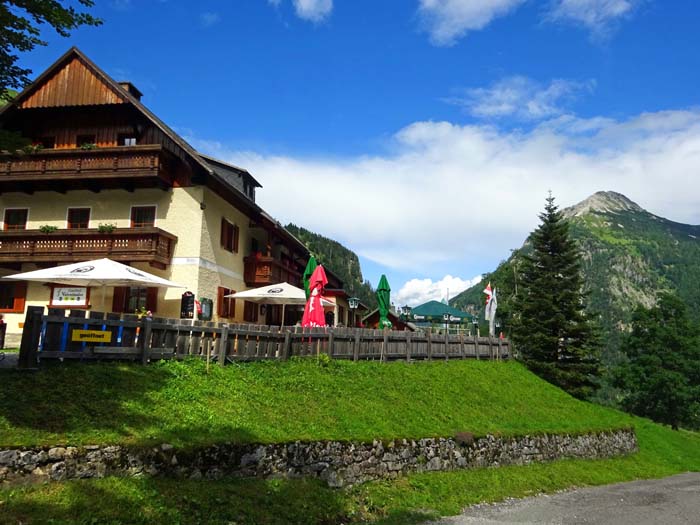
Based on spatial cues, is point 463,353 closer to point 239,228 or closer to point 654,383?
point 239,228

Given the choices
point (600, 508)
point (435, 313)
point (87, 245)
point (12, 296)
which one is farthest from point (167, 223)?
point (435, 313)

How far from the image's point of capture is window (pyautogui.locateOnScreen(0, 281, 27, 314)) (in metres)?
23.1

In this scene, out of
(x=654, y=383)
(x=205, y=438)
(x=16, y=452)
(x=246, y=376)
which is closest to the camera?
(x=16, y=452)

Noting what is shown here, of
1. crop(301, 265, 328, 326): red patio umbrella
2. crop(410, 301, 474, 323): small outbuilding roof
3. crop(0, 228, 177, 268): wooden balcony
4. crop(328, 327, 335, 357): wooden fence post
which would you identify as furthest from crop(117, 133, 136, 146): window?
crop(410, 301, 474, 323): small outbuilding roof

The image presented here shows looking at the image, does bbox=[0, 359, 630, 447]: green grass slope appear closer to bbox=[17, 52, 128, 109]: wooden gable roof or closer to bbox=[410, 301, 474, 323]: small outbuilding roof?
bbox=[17, 52, 128, 109]: wooden gable roof

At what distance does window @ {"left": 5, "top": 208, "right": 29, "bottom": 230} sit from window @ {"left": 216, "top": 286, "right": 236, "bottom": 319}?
9.26 meters

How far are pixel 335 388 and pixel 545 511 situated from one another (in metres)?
6.22

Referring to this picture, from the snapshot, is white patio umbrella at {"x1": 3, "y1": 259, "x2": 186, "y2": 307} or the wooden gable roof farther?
the wooden gable roof

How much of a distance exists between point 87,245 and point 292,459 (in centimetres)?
1533

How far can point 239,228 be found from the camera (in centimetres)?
2697

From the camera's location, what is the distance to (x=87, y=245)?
866 inches

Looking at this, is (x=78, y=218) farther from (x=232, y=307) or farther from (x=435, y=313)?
(x=435, y=313)

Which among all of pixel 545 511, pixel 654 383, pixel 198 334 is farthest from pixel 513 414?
pixel 654 383

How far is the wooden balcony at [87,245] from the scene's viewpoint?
2139cm
